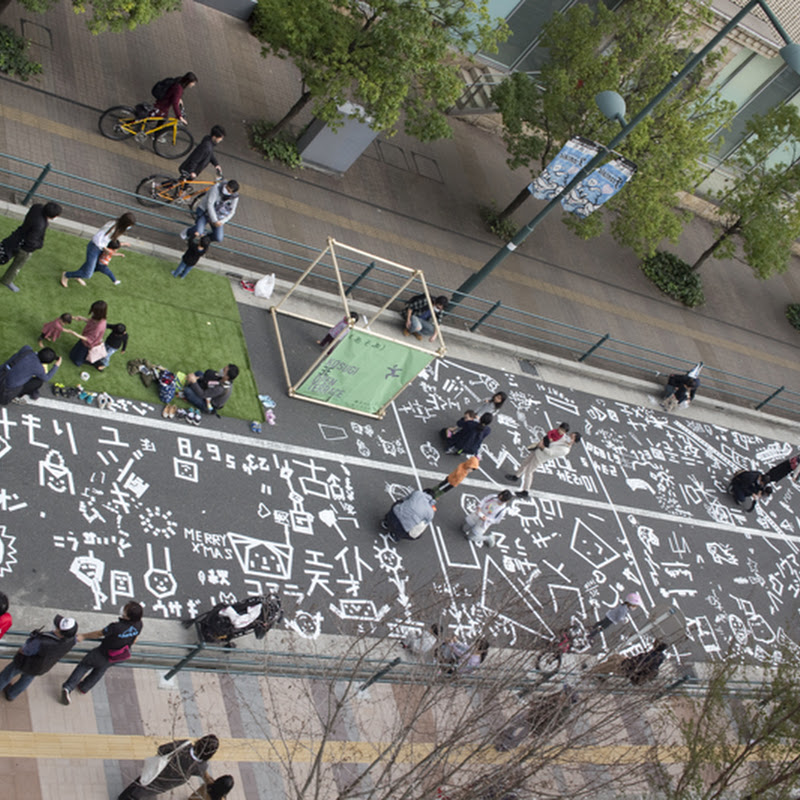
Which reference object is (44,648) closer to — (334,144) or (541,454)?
(541,454)

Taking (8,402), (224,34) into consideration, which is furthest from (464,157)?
(8,402)

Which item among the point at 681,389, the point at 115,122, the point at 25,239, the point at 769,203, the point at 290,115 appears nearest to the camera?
the point at 25,239

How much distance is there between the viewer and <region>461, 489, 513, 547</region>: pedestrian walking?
670 inches

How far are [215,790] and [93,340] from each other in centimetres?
727

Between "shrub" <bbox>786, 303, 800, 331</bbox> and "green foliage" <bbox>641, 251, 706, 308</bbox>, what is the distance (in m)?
4.38

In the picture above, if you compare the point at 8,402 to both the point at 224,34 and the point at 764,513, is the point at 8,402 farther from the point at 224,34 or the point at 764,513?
the point at 764,513

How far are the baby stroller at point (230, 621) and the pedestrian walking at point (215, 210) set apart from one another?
24.3ft

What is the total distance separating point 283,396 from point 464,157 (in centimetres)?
1264

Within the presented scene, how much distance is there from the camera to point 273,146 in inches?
880

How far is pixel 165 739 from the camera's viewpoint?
1207 cm

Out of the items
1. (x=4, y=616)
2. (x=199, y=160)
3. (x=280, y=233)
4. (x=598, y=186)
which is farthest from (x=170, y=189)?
(x=4, y=616)

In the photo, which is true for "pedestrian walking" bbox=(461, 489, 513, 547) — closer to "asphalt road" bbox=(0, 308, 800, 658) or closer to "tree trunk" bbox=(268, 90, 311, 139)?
"asphalt road" bbox=(0, 308, 800, 658)

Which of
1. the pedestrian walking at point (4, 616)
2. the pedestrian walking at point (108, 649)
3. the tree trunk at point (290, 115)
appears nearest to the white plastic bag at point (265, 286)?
the tree trunk at point (290, 115)

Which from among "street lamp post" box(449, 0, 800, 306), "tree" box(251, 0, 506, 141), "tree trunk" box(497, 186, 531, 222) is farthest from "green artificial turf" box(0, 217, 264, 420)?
"tree trunk" box(497, 186, 531, 222)
